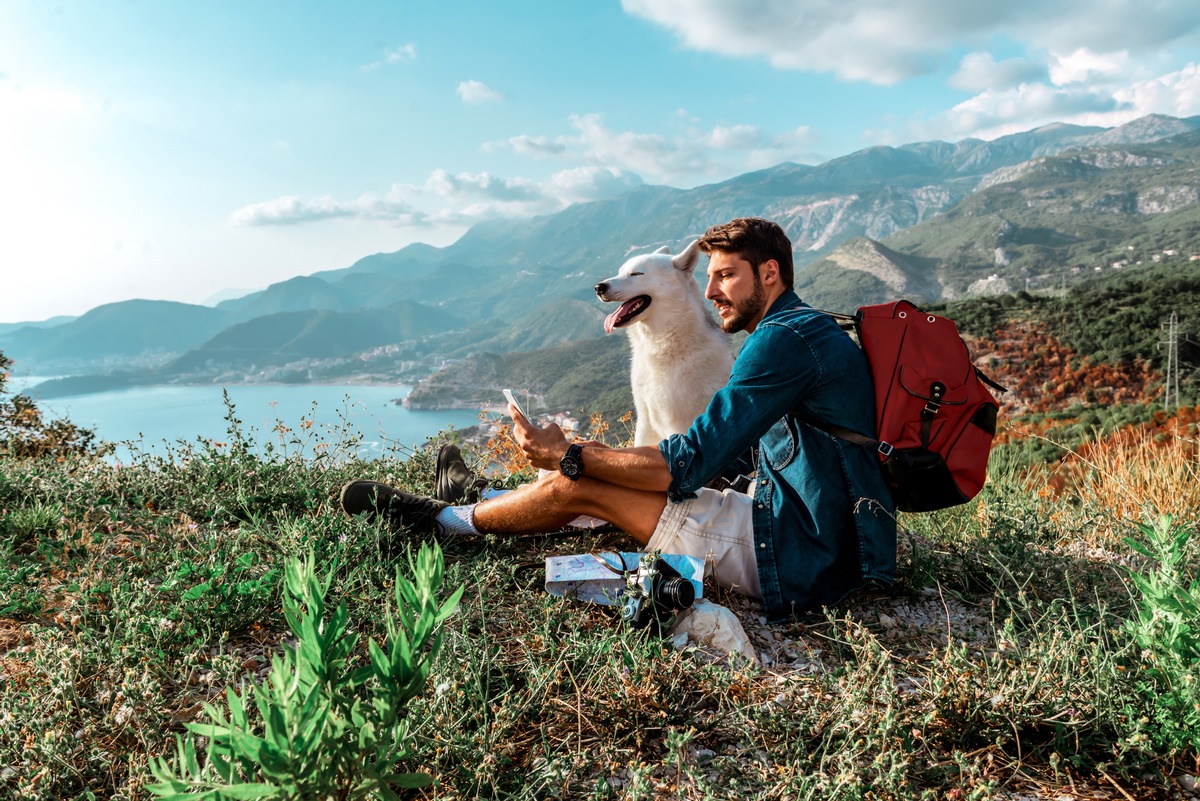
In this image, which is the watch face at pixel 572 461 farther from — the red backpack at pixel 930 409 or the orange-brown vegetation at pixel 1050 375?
the orange-brown vegetation at pixel 1050 375

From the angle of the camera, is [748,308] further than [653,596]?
Yes

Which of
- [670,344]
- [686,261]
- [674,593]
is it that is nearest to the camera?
[674,593]

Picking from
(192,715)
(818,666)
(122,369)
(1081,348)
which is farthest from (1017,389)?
(122,369)

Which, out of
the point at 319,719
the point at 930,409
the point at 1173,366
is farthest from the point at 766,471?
the point at 1173,366

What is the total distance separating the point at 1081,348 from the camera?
24.0 m

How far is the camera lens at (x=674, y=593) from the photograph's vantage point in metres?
2.62

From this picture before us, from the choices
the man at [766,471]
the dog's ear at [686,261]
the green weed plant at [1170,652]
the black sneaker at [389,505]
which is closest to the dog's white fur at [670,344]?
the dog's ear at [686,261]

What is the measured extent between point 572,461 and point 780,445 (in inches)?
37.3

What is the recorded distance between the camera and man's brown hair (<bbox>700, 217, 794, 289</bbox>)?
321cm

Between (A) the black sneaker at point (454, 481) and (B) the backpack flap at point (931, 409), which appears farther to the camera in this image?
(A) the black sneaker at point (454, 481)

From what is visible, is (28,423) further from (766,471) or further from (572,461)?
(766,471)

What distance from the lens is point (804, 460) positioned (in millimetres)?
2883

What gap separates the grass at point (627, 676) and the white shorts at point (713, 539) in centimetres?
16

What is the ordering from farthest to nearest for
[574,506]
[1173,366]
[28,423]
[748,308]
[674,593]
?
[1173,366]
[28,423]
[748,308]
[574,506]
[674,593]
